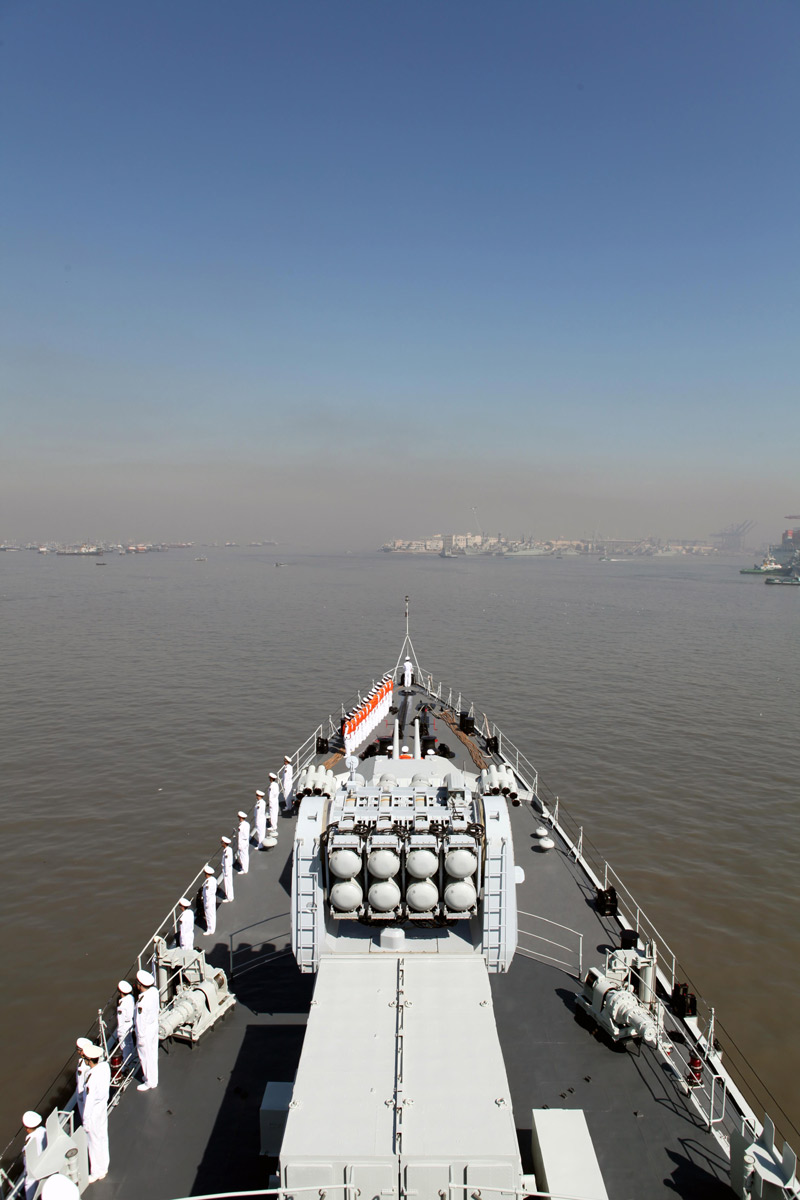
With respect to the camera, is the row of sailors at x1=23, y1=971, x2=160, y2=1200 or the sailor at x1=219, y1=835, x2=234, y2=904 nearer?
the row of sailors at x1=23, y1=971, x2=160, y2=1200

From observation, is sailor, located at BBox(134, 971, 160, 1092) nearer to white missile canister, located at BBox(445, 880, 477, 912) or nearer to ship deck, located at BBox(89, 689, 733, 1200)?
ship deck, located at BBox(89, 689, 733, 1200)

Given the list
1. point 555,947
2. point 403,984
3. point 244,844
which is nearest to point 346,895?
point 403,984

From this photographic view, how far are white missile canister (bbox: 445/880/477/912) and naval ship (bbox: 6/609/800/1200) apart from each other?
0.03m

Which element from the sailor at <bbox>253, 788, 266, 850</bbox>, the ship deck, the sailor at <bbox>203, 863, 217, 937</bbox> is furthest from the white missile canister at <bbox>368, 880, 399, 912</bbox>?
the sailor at <bbox>253, 788, 266, 850</bbox>

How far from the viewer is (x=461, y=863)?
354 inches

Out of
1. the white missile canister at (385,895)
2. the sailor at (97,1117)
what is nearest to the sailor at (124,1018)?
the sailor at (97,1117)

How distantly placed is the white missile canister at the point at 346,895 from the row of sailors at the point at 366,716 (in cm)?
1311

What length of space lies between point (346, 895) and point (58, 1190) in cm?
397

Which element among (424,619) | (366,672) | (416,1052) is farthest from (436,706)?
(424,619)

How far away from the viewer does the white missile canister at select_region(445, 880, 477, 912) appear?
9.00 meters

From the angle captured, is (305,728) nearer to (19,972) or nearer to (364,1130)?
(19,972)

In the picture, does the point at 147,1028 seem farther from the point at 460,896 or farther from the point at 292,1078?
the point at 460,896

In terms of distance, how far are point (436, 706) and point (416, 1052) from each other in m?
23.3

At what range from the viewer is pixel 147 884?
64.3 ft
